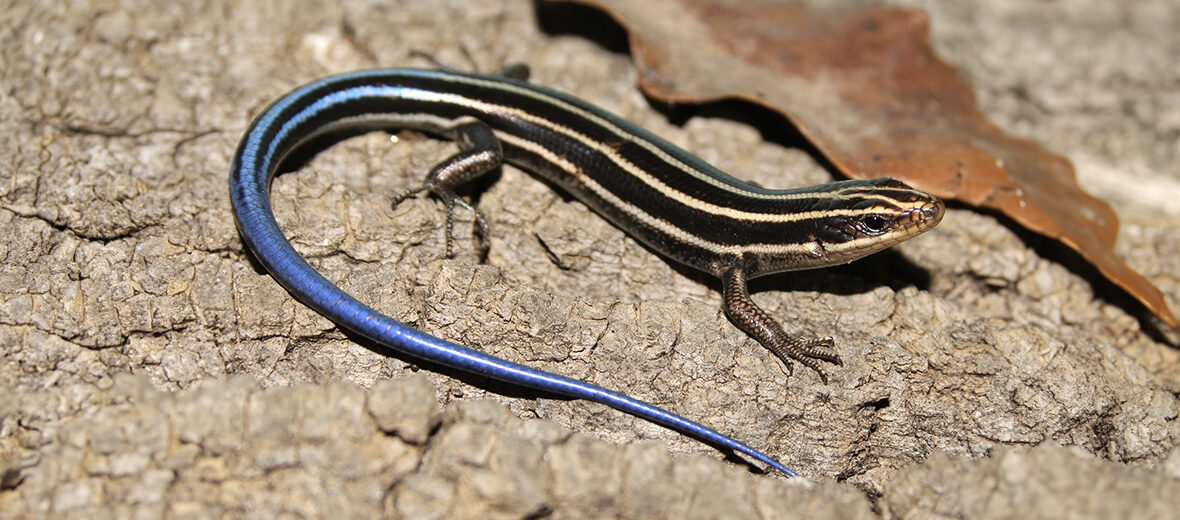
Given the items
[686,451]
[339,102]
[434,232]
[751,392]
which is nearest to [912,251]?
[751,392]

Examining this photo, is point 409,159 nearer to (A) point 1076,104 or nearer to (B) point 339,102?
(B) point 339,102

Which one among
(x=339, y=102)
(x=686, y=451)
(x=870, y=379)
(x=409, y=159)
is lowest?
(x=686, y=451)

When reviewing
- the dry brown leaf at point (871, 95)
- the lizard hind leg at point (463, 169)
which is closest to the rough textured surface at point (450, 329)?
the lizard hind leg at point (463, 169)

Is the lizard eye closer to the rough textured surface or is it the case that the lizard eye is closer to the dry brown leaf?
the rough textured surface

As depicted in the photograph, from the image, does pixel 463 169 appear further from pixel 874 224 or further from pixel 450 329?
pixel 874 224

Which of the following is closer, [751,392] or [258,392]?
[258,392]

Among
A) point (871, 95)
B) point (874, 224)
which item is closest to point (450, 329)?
point (874, 224)
